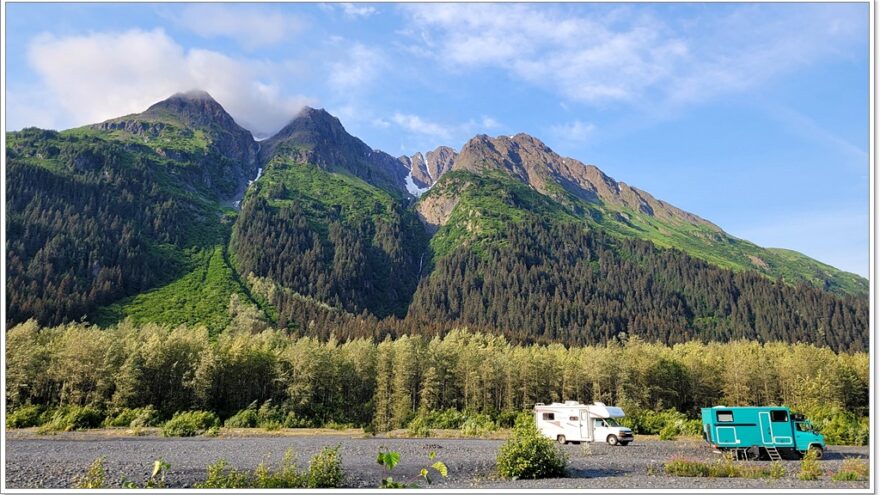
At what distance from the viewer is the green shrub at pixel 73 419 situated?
50.7 m

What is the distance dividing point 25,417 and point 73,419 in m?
6.46

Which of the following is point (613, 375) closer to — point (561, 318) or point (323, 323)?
point (323, 323)

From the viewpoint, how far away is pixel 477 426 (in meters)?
60.8

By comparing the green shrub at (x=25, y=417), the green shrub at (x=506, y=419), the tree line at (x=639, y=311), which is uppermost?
the tree line at (x=639, y=311)

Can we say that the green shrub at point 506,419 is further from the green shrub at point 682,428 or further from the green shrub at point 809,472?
the green shrub at point 809,472

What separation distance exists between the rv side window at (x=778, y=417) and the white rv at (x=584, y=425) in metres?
11.6

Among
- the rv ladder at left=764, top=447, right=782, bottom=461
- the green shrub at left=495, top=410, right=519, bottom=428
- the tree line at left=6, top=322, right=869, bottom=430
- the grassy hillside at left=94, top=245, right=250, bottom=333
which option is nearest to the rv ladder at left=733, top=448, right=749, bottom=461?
the rv ladder at left=764, top=447, right=782, bottom=461

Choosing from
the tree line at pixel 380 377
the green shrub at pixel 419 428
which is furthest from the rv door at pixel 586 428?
the tree line at pixel 380 377

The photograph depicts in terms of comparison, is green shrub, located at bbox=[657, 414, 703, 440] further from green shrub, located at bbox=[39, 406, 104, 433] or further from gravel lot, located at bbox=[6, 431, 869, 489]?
Result: green shrub, located at bbox=[39, 406, 104, 433]

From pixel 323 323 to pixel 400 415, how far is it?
70111mm

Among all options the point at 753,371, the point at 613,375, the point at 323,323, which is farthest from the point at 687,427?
the point at 323,323

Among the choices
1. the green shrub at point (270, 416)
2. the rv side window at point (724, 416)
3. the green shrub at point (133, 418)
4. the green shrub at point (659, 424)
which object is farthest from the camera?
the green shrub at point (270, 416)

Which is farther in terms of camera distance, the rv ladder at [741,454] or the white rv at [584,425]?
the white rv at [584,425]

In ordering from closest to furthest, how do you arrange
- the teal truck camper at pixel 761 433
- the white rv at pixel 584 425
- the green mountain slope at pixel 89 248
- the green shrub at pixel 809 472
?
the green shrub at pixel 809 472 < the teal truck camper at pixel 761 433 < the white rv at pixel 584 425 < the green mountain slope at pixel 89 248
